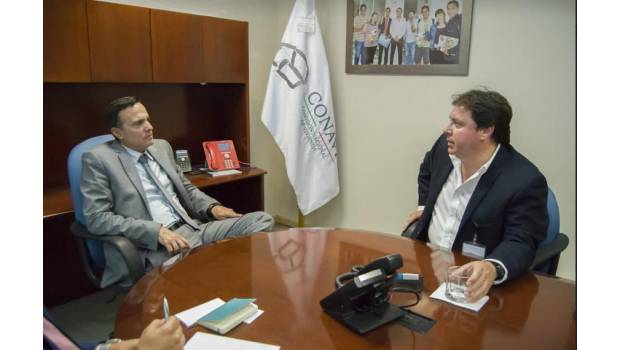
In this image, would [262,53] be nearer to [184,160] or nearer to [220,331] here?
[184,160]

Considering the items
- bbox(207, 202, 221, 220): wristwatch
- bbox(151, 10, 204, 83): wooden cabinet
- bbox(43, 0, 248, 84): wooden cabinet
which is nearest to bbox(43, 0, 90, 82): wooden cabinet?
bbox(43, 0, 248, 84): wooden cabinet

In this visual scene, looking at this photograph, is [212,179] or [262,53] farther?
[262,53]

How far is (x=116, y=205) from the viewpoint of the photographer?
2.26 metres

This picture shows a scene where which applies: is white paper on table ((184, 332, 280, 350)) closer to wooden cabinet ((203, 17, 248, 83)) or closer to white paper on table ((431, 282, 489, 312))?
white paper on table ((431, 282, 489, 312))

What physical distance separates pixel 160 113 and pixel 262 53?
119 cm

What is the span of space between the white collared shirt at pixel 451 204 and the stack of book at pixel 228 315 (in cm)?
95

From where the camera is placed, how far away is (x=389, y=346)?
1.09 metres

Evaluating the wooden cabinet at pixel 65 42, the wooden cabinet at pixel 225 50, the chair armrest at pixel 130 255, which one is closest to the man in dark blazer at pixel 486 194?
the chair armrest at pixel 130 255

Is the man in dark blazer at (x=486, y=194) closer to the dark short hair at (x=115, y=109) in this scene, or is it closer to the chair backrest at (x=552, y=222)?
the chair backrest at (x=552, y=222)

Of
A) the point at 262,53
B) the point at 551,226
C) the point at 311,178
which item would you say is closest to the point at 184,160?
the point at 311,178

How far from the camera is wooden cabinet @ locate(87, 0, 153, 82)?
253 centimetres

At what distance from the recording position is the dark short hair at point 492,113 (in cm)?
186

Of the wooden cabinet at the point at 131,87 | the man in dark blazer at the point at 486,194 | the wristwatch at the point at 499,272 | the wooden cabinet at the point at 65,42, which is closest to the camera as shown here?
the wristwatch at the point at 499,272

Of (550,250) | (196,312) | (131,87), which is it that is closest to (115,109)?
(131,87)
